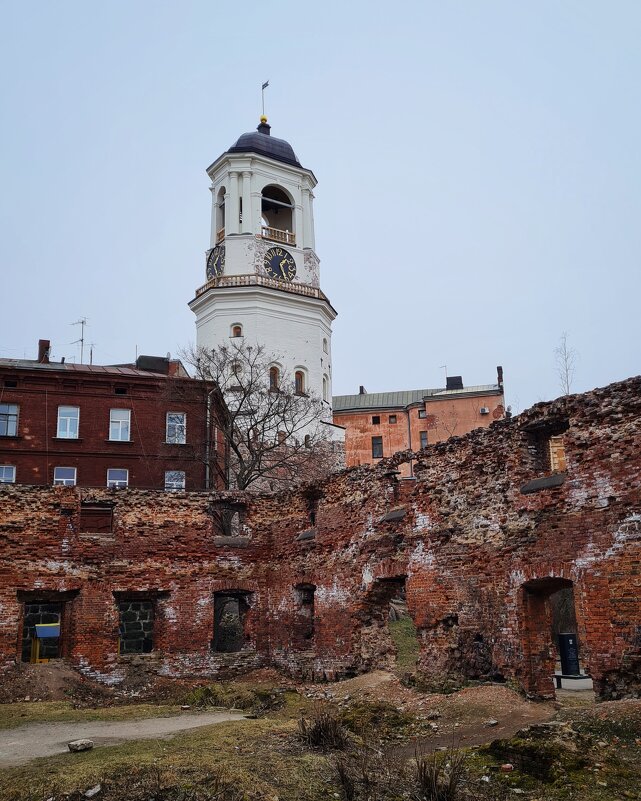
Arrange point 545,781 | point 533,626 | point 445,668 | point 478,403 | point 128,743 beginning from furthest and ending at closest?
1. point 478,403
2. point 445,668
3. point 533,626
4. point 128,743
5. point 545,781

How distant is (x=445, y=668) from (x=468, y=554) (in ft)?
6.24

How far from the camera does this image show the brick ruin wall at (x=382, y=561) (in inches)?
438

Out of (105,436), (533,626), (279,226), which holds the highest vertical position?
(279,226)

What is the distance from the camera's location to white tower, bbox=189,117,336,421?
4362 centimetres

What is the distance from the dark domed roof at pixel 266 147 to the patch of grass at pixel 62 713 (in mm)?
37386

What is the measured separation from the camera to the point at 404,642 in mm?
23125

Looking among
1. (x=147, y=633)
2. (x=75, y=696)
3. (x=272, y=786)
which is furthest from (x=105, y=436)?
(x=272, y=786)

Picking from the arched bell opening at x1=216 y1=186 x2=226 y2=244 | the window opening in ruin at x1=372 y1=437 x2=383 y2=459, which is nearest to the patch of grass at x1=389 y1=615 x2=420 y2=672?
the window opening in ruin at x1=372 y1=437 x2=383 y2=459

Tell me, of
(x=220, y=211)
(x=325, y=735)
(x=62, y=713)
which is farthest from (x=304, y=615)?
(x=220, y=211)

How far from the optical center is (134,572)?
61.7ft

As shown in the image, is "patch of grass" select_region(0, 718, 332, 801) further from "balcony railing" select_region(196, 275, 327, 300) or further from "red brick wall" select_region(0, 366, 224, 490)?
"balcony railing" select_region(196, 275, 327, 300)

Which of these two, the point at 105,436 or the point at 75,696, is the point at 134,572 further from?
the point at 105,436

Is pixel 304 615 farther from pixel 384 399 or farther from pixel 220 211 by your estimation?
pixel 384 399

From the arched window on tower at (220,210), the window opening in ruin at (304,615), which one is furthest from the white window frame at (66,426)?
the arched window on tower at (220,210)
